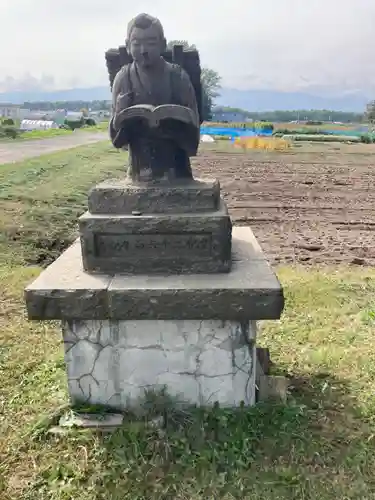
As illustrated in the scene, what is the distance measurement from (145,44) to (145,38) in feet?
0.10

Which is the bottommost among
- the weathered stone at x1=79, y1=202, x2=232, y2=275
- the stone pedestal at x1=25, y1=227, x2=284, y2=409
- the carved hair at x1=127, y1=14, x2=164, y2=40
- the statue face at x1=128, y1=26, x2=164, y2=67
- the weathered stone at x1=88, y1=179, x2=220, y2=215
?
the stone pedestal at x1=25, y1=227, x2=284, y2=409

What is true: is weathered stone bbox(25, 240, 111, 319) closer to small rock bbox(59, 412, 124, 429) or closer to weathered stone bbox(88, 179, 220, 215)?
weathered stone bbox(88, 179, 220, 215)

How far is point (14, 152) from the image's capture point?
18922mm

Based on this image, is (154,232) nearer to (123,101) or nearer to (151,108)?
(151,108)

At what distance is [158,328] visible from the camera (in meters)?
2.83

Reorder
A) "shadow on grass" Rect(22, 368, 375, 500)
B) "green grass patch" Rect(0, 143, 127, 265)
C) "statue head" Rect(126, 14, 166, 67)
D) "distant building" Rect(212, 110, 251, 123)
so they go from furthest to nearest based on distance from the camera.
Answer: "distant building" Rect(212, 110, 251, 123)
"green grass patch" Rect(0, 143, 127, 265)
"statue head" Rect(126, 14, 166, 67)
"shadow on grass" Rect(22, 368, 375, 500)

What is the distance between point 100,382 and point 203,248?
3.26 ft

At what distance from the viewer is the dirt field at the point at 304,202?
7957 mm

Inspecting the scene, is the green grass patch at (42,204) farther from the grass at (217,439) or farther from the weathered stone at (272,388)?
the weathered stone at (272,388)

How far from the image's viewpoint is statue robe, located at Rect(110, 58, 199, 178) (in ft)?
9.64

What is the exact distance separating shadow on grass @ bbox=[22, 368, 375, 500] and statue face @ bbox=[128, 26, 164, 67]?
1.98m

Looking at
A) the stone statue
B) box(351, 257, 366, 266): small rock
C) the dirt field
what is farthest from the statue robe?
box(351, 257, 366, 266): small rock

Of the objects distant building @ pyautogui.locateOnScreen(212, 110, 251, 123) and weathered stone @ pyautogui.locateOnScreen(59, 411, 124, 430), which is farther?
distant building @ pyautogui.locateOnScreen(212, 110, 251, 123)

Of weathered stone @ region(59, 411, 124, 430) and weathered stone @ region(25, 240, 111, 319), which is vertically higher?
weathered stone @ region(25, 240, 111, 319)
